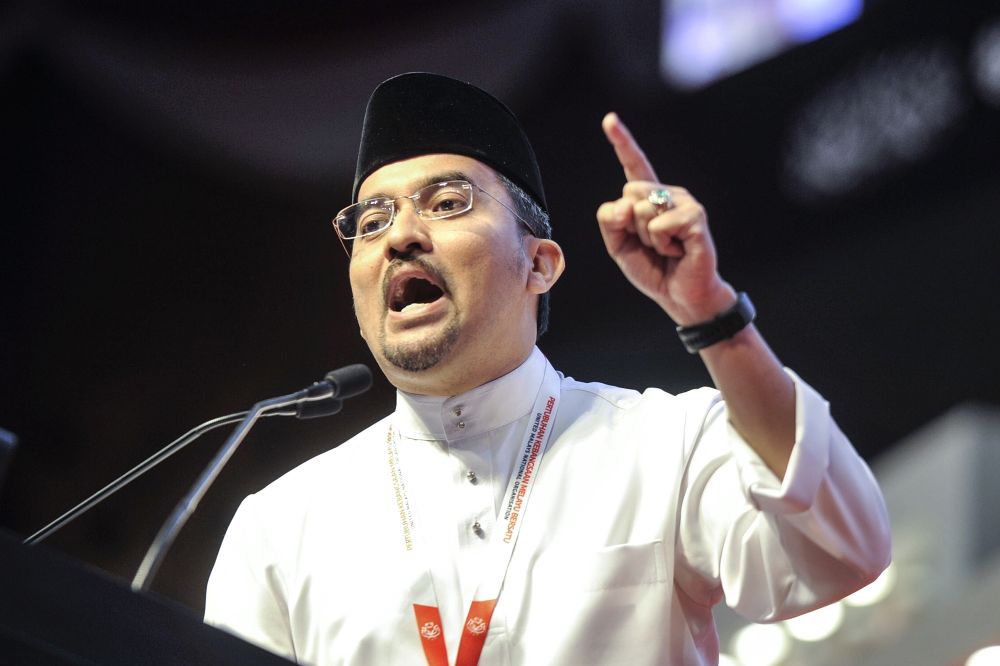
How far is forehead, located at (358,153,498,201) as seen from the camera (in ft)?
6.76

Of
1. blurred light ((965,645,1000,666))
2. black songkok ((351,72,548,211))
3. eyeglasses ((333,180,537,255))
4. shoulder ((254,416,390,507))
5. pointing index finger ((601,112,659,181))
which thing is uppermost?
black songkok ((351,72,548,211))

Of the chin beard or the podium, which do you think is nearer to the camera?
the podium

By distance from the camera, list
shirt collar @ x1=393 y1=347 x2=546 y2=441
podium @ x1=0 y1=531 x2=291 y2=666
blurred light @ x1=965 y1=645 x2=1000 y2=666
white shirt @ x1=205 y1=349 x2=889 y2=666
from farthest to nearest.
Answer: blurred light @ x1=965 y1=645 x2=1000 y2=666 → shirt collar @ x1=393 y1=347 x2=546 y2=441 → white shirt @ x1=205 y1=349 x2=889 y2=666 → podium @ x1=0 y1=531 x2=291 y2=666

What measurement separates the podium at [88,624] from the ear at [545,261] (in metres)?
1.15

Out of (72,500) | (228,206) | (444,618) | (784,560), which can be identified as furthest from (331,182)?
(784,560)

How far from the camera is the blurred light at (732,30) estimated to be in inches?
199

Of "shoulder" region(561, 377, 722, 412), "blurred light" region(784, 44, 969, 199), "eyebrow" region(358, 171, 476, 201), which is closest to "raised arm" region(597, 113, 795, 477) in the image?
"shoulder" region(561, 377, 722, 412)

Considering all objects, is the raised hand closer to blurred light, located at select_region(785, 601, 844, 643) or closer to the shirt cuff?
the shirt cuff

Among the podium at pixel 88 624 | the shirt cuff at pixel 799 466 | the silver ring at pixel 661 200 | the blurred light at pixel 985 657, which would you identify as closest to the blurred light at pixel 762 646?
the blurred light at pixel 985 657

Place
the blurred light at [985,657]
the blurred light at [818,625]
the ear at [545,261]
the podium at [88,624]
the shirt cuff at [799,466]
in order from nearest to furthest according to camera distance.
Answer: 1. the podium at [88,624]
2. the shirt cuff at [799,466]
3. the ear at [545,261]
4. the blurred light at [985,657]
5. the blurred light at [818,625]

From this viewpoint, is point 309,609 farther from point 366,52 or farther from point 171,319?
point 366,52

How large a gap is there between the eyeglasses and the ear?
0.16 m

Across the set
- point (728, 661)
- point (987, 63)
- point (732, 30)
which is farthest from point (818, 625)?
point (732, 30)

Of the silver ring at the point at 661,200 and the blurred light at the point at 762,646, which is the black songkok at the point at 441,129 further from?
the blurred light at the point at 762,646
